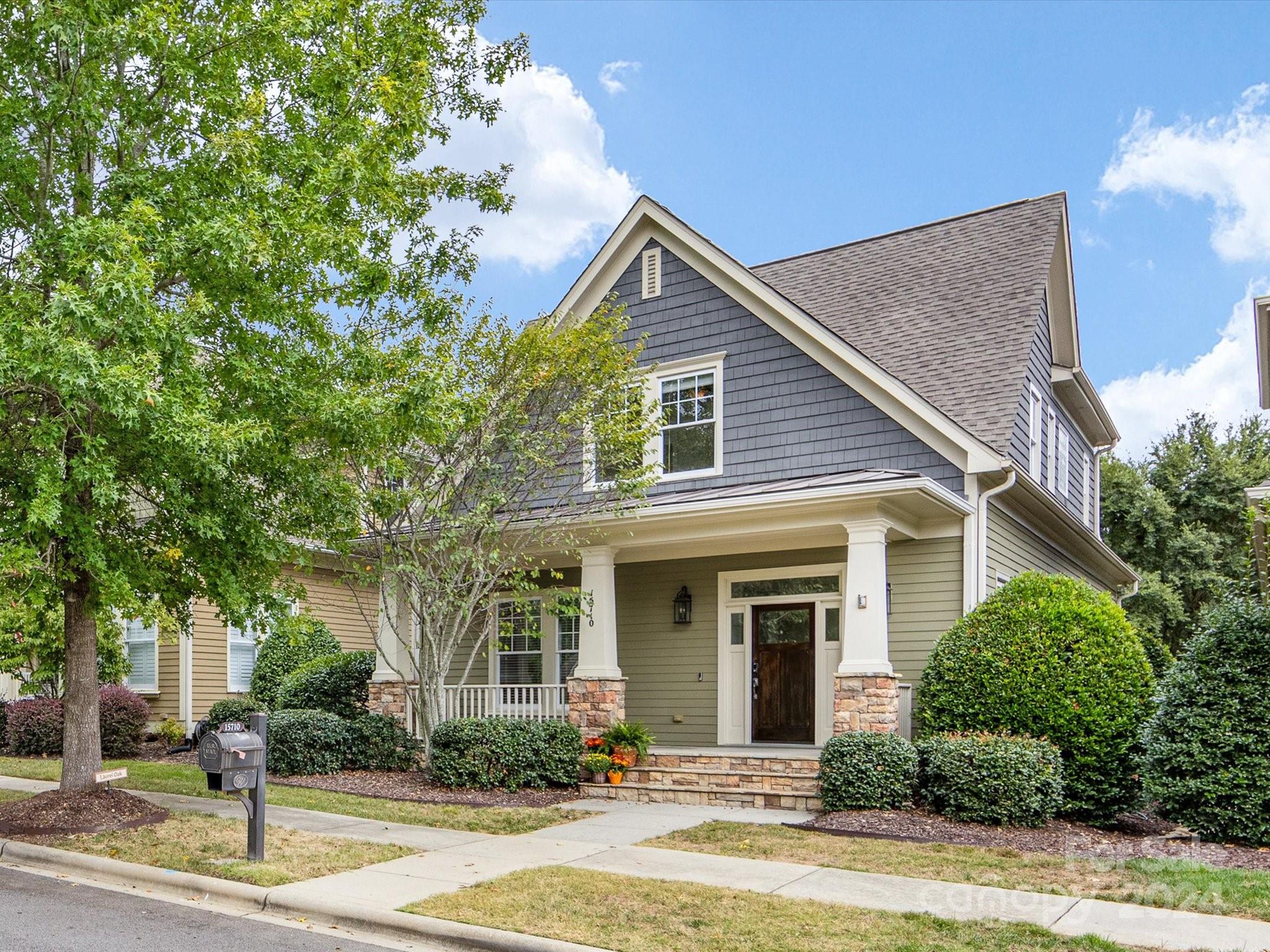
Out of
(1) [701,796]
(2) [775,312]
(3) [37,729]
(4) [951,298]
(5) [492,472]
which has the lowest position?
(1) [701,796]

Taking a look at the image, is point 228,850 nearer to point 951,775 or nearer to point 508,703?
point 508,703

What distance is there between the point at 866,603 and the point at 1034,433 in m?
5.16

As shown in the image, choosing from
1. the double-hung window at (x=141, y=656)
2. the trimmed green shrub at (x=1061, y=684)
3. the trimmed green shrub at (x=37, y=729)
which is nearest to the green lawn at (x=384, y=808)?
the trimmed green shrub at (x=37, y=729)

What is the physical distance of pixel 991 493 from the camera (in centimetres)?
1220

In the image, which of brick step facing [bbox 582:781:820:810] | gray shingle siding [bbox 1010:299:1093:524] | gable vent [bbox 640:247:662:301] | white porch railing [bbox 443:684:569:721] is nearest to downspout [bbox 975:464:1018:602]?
gray shingle siding [bbox 1010:299:1093:524]

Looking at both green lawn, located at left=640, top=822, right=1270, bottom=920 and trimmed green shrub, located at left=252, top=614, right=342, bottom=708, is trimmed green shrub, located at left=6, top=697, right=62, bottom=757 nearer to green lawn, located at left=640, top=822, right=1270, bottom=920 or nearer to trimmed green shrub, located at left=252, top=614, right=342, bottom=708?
trimmed green shrub, located at left=252, top=614, right=342, bottom=708

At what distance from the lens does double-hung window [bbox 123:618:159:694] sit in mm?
17953

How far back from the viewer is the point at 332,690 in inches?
597

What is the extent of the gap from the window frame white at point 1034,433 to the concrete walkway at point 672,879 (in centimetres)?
688

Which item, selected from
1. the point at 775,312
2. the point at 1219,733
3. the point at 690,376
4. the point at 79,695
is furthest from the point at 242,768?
the point at 775,312

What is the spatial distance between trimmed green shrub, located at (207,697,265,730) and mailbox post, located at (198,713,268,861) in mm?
7618

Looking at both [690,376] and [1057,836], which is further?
[690,376]

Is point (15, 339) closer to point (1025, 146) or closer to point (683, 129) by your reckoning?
point (683, 129)

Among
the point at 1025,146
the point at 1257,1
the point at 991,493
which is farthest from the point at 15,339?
the point at 1025,146
